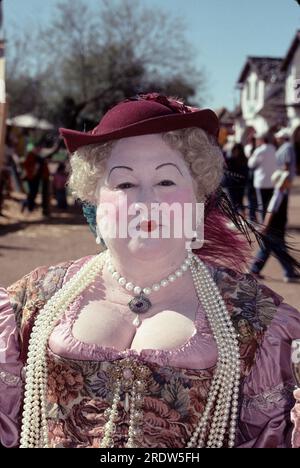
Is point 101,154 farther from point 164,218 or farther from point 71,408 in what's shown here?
point 71,408

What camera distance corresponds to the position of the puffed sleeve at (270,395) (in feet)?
5.21

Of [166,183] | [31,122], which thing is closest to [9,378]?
[166,183]

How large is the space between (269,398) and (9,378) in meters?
A: 0.70

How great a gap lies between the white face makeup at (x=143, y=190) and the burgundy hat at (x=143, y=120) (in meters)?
0.04

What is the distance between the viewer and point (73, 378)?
Answer: 1.53 metres

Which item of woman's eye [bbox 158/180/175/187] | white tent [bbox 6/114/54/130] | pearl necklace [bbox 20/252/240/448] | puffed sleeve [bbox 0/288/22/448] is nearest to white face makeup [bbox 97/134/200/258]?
woman's eye [bbox 158/180/175/187]

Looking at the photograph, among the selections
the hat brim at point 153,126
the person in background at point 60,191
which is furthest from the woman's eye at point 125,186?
the person in background at point 60,191

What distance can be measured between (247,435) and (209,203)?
0.66 m

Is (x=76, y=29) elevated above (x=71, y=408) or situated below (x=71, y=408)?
above

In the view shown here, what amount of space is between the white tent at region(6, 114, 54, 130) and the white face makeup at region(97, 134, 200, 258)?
751 inches

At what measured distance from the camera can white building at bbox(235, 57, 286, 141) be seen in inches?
1055
